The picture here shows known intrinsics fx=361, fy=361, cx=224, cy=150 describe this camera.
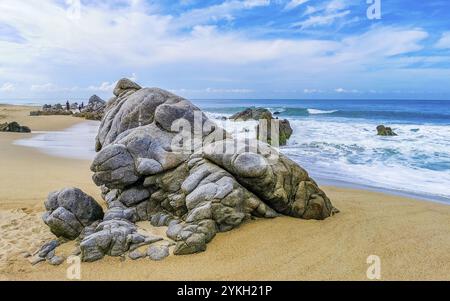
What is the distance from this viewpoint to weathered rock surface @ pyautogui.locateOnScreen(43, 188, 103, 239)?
8.44 m

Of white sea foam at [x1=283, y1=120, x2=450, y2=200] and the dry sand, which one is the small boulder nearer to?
the dry sand

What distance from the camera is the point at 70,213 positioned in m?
8.69

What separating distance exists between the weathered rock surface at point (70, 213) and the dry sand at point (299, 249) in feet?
1.52

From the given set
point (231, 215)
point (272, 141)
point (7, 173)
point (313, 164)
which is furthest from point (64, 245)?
point (272, 141)

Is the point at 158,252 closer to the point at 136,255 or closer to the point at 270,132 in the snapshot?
the point at 136,255

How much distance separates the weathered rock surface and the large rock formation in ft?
0.35

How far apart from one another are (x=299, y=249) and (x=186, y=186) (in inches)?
120

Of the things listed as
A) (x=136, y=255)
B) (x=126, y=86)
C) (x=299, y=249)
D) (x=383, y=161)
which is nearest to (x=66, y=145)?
(x=126, y=86)

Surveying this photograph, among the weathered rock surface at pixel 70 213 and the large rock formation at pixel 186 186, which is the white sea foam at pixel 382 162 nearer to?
the large rock formation at pixel 186 186

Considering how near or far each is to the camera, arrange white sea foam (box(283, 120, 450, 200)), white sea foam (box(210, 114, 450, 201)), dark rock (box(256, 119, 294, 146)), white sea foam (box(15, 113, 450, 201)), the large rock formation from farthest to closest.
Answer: dark rock (box(256, 119, 294, 146)), white sea foam (box(15, 113, 450, 201)), white sea foam (box(283, 120, 450, 200)), white sea foam (box(210, 114, 450, 201)), the large rock formation

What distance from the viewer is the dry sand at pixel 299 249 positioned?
6.93 m

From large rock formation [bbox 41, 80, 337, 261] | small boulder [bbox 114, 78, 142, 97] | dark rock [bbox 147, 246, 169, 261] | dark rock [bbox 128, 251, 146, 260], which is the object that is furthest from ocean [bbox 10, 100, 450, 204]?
dark rock [bbox 128, 251, 146, 260]

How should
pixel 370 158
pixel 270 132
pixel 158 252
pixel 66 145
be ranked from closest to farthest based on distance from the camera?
pixel 158 252 → pixel 370 158 → pixel 66 145 → pixel 270 132

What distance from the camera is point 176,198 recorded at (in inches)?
359
